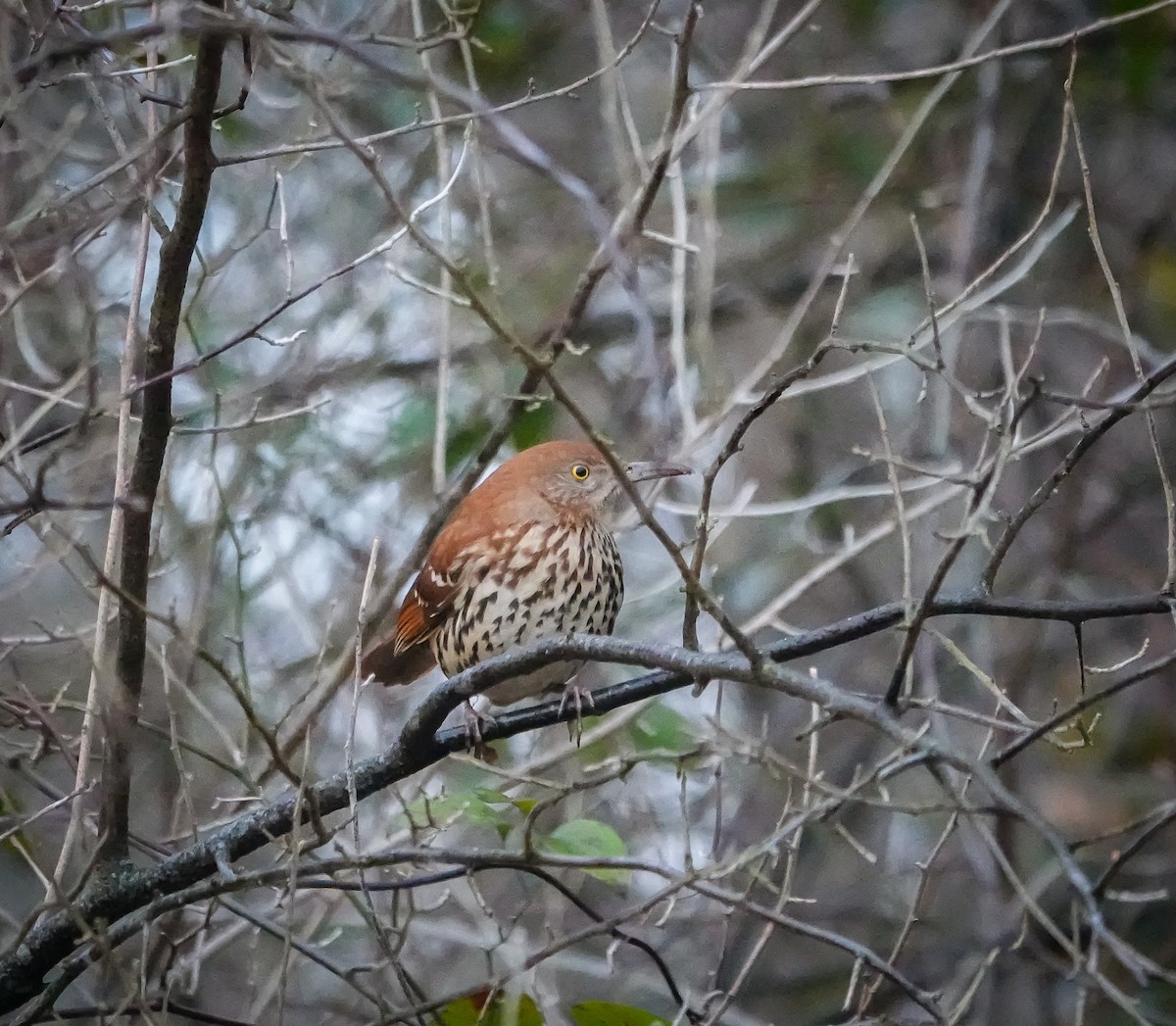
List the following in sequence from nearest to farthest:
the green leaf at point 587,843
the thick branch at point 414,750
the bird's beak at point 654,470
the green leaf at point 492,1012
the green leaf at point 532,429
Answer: the thick branch at point 414,750 → the green leaf at point 492,1012 → the green leaf at point 587,843 → the bird's beak at point 654,470 → the green leaf at point 532,429

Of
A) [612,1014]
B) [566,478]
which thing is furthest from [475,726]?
[566,478]

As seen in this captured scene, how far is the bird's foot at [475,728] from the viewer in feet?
10.2

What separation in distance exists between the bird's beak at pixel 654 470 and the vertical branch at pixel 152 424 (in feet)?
4.65

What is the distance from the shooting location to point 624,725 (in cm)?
435

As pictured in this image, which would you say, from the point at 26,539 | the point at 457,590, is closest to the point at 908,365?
the point at 457,590

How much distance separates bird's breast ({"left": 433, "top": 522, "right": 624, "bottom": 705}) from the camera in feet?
12.7

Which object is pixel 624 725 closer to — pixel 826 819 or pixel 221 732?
pixel 221 732

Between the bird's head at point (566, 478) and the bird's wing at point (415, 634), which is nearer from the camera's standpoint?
the bird's wing at point (415, 634)

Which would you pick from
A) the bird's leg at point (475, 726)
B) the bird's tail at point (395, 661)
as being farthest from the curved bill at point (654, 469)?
the bird's tail at point (395, 661)

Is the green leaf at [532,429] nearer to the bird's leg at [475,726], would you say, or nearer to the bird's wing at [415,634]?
the bird's wing at [415,634]

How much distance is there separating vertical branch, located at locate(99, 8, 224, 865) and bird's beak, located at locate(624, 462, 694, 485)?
142 centimetres

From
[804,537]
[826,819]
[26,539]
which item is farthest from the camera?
Result: [26,539]

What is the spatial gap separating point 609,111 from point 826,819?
2.05 metres

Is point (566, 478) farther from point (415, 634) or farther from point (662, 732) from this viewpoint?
point (662, 732)
